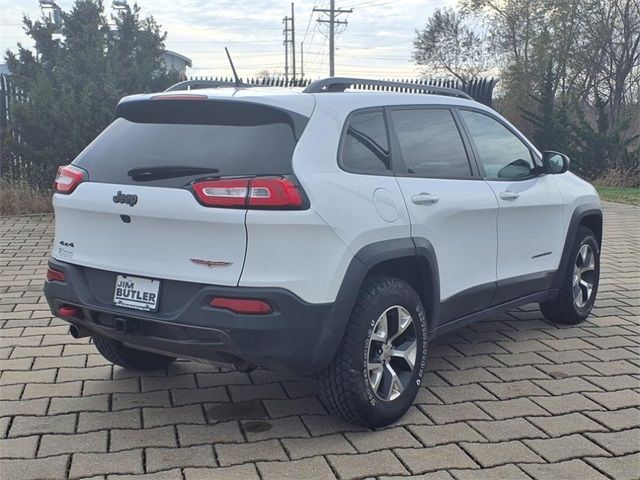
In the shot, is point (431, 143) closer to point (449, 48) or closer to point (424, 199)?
point (424, 199)

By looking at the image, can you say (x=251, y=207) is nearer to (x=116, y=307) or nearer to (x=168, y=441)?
(x=116, y=307)

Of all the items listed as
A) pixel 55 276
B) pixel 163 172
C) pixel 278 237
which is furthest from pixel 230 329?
pixel 55 276

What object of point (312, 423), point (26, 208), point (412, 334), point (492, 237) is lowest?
point (26, 208)

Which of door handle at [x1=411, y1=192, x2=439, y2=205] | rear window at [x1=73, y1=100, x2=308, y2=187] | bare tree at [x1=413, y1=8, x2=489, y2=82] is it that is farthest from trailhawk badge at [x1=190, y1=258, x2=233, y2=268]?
bare tree at [x1=413, y1=8, x2=489, y2=82]

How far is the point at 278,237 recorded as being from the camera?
3.52 meters

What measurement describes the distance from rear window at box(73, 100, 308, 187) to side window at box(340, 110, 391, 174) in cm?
32

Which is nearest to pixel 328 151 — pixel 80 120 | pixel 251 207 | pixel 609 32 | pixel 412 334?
pixel 251 207

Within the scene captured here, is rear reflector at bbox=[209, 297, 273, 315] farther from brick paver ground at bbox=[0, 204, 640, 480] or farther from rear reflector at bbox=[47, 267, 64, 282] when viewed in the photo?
rear reflector at bbox=[47, 267, 64, 282]

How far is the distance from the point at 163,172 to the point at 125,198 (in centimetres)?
23

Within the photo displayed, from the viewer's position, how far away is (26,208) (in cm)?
1231

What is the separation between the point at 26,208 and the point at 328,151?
966 cm

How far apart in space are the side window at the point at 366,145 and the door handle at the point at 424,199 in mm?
210

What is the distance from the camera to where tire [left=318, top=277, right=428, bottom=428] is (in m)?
3.81

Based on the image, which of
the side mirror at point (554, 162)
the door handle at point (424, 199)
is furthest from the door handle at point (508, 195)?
the door handle at point (424, 199)
